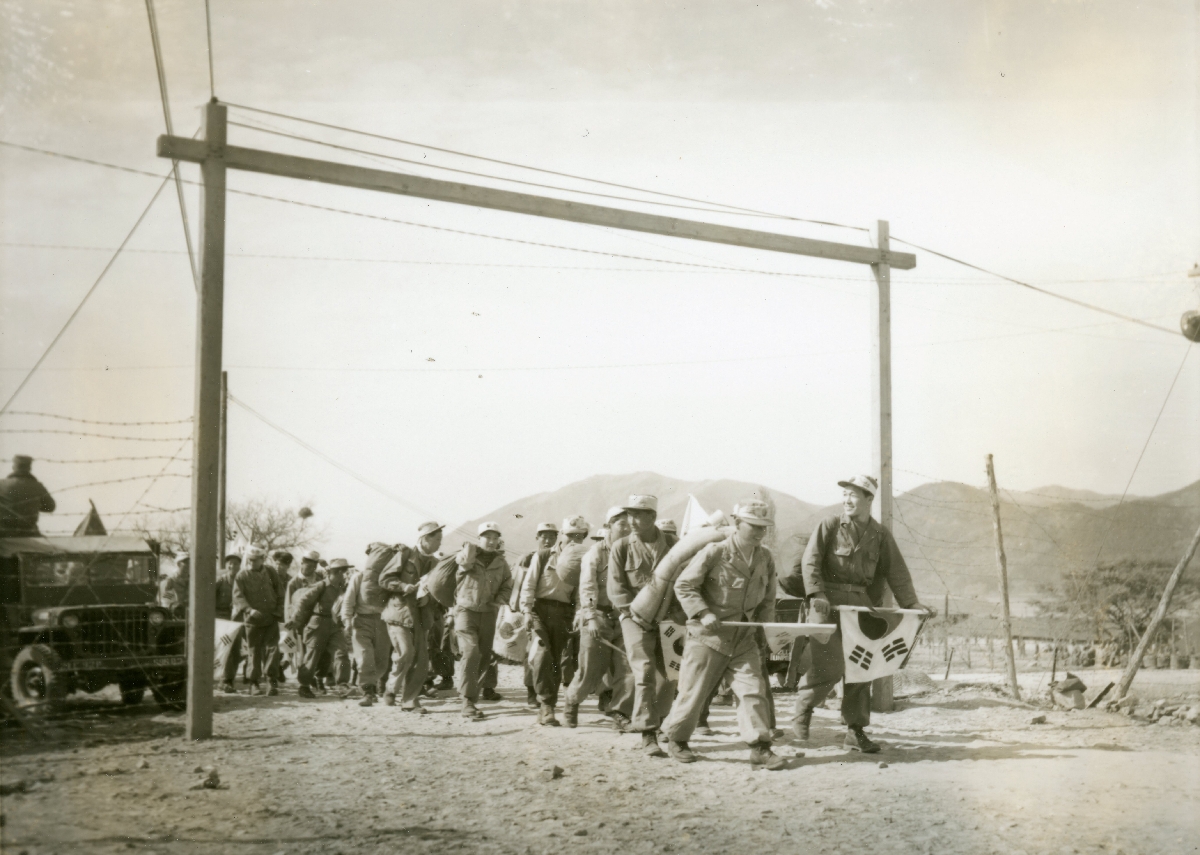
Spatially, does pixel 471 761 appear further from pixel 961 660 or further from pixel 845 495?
pixel 961 660

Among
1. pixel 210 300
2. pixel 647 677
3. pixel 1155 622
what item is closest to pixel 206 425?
pixel 210 300

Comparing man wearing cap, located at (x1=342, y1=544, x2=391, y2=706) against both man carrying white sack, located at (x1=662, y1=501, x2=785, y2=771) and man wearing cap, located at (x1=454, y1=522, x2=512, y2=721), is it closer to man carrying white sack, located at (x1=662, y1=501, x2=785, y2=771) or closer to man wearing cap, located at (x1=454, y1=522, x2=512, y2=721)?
man wearing cap, located at (x1=454, y1=522, x2=512, y2=721)

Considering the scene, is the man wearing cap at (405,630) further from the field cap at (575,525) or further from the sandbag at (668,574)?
the sandbag at (668,574)

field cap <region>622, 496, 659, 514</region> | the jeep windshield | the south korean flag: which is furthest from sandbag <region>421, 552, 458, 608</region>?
the south korean flag

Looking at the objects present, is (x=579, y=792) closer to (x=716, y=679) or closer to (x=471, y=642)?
(x=716, y=679)

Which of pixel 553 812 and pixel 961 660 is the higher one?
pixel 553 812

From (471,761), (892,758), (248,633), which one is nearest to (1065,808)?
(892,758)
